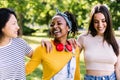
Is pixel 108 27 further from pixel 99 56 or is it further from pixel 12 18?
pixel 12 18

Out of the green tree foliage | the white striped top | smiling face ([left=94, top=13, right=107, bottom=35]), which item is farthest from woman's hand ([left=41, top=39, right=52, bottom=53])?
the green tree foliage

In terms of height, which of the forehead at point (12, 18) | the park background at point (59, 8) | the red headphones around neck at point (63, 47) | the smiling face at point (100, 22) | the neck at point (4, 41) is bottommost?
the park background at point (59, 8)

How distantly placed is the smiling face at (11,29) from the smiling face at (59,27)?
41 cm

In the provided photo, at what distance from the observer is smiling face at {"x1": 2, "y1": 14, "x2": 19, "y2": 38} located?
3791 millimetres

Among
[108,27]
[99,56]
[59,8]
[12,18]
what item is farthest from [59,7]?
[12,18]

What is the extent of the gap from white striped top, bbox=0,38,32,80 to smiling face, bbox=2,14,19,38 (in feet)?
0.39

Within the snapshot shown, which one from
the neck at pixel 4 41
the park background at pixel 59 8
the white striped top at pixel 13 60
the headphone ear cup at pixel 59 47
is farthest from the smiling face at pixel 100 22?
the park background at pixel 59 8

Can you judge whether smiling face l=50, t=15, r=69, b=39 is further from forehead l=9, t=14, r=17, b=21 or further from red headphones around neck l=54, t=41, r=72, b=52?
forehead l=9, t=14, r=17, b=21

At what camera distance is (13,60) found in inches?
150

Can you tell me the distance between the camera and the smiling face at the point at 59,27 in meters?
3.94

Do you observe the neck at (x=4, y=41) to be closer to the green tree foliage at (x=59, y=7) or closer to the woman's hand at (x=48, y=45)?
the woman's hand at (x=48, y=45)

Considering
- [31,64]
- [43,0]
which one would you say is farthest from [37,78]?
[31,64]

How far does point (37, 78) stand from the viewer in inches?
379

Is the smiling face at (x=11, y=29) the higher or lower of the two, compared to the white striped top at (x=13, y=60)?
higher
